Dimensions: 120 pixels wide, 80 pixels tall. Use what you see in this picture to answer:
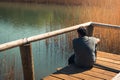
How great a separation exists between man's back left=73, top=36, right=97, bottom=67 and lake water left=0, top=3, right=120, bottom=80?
113 inches

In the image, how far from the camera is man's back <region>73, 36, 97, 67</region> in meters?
4.62

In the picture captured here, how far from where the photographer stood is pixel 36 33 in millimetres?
11875

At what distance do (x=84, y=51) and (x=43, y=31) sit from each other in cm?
767

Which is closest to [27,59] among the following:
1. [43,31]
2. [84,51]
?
[84,51]

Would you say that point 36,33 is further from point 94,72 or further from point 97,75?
point 97,75

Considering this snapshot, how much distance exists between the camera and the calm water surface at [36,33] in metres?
7.83

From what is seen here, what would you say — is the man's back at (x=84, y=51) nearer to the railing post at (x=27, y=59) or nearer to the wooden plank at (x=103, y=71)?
the wooden plank at (x=103, y=71)

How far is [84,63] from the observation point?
468cm

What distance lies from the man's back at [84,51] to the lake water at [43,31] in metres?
2.86

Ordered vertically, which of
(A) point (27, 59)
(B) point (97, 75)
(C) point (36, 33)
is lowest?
(C) point (36, 33)

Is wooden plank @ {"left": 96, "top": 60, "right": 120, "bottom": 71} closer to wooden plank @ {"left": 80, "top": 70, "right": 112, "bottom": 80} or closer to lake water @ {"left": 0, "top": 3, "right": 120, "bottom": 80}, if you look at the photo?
wooden plank @ {"left": 80, "top": 70, "right": 112, "bottom": 80}

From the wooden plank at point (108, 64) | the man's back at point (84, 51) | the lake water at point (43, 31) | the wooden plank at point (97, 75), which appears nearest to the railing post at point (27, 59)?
the man's back at point (84, 51)

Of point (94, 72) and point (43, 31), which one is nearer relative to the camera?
point (94, 72)

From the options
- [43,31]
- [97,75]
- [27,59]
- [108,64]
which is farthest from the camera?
[43,31]
